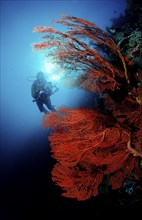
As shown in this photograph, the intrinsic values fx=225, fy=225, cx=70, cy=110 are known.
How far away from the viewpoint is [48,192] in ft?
→ 48.8

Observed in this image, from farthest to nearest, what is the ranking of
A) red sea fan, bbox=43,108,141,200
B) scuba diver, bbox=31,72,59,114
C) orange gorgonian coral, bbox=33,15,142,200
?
scuba diver, bbox=31,72,59,114 < red sea fan, bbox=43,108,141,200 < orange gorgonian coral, bbox=33,15,142,200

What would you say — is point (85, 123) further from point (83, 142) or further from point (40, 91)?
point (40, 91)

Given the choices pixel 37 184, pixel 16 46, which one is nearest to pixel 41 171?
pixel 37 184

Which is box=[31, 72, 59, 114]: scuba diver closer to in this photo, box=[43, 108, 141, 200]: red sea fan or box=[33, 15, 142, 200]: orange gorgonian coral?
box=[33, 15, 142, 200]: orange gorgonian coral

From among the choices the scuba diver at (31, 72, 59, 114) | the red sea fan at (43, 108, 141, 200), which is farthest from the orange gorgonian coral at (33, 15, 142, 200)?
the scuba diver at (31, 72, 59, 114)

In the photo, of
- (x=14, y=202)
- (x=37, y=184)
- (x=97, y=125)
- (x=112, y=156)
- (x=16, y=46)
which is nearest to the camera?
(x=97, y=125)

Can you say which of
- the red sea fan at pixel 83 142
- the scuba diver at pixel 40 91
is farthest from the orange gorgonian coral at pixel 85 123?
the scuba diver at pixel 40 91

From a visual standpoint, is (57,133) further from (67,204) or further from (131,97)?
(67,204)

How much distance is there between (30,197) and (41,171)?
1.97 m

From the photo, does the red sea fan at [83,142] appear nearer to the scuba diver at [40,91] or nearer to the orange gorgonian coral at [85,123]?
the orange gorgonian coral at [85,123]

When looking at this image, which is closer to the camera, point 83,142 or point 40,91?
point 83,142

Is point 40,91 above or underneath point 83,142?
above

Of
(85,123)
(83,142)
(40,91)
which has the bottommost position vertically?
(83,142)

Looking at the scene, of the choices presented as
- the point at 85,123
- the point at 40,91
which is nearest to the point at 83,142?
the point at 85,123
